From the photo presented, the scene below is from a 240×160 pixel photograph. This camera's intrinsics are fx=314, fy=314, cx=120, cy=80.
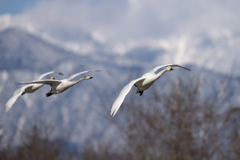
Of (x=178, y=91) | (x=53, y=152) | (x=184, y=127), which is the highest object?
(x=178, y=91)

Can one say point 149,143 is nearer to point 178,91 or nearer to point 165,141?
point 165,141

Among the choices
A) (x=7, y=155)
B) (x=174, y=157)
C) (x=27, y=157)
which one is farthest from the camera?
(x=7, y=155)

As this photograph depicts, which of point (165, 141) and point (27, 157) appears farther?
point (27, 157)

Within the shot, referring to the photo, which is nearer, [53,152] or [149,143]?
[149,143]

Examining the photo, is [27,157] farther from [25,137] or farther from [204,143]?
[204,143]

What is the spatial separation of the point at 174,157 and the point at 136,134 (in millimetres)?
3169

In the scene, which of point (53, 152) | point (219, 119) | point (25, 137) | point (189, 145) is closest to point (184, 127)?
point (189, 145)

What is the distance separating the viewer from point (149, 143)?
21.4m

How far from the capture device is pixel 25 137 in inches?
1475

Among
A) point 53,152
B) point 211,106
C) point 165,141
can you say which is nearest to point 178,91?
point 211,106

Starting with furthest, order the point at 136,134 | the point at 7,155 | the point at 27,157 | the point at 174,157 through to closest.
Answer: the point at 7,155 < the point at 27,157 < the point at 136,134 < the point at 174,157

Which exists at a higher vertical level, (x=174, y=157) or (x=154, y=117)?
(x=154, y=117)

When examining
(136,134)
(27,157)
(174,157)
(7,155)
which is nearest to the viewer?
(174,157)

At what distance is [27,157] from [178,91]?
18454mm
